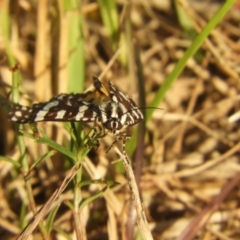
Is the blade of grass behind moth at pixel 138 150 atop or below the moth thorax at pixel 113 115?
below

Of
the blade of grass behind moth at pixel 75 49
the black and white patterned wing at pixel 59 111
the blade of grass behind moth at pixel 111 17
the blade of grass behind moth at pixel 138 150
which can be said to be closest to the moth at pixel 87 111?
the black and white patterned wing at pixel 59 111

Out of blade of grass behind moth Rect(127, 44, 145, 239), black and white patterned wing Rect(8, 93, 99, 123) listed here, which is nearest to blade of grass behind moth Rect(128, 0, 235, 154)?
blade of grass behind moth Rect(127, 44, 145, 239)

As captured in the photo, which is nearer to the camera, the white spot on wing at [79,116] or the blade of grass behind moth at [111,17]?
the white spot on wing at [79,116]

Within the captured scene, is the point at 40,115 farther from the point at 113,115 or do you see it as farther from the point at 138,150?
the point at 138,150

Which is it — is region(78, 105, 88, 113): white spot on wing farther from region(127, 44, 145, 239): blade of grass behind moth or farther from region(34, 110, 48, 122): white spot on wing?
region(127, 44, 145, 239): blade of grass behind moth

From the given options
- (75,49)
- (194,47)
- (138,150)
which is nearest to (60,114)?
(138,150)

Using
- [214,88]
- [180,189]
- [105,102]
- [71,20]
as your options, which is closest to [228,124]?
[214,88]

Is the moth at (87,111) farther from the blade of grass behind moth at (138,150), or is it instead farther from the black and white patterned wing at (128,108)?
the blade of grass behind moth at (138,150)
